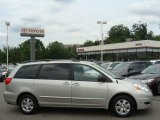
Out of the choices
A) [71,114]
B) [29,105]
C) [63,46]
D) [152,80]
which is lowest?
[71,114]

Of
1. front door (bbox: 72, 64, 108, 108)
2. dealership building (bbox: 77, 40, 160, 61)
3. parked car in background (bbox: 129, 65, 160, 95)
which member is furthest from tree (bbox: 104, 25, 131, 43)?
front door (bbox: 72, 64, 108, 108)

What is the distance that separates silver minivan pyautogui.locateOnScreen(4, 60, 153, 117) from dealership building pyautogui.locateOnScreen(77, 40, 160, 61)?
4452cm

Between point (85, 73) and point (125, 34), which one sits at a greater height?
point (125, 34)

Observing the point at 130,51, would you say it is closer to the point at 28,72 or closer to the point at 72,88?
the point at 28,72

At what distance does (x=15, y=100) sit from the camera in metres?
9.78

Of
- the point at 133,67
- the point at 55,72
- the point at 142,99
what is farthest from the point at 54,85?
the point at 133,67

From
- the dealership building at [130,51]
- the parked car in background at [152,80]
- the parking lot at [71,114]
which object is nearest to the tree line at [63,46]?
the dealership building at [130,51]

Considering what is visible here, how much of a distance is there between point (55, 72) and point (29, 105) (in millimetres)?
1324

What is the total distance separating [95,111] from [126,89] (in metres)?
1.45

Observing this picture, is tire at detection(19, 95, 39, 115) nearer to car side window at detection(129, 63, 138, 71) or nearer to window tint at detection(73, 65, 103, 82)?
window tint at detection(73, 65, 103, 82)

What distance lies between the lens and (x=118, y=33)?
12325 centimetres

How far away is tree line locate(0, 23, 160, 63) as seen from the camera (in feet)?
Answer: 294

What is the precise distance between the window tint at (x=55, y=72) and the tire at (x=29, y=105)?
2.40 feet

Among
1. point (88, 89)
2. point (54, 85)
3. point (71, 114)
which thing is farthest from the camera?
point (71, 114)
